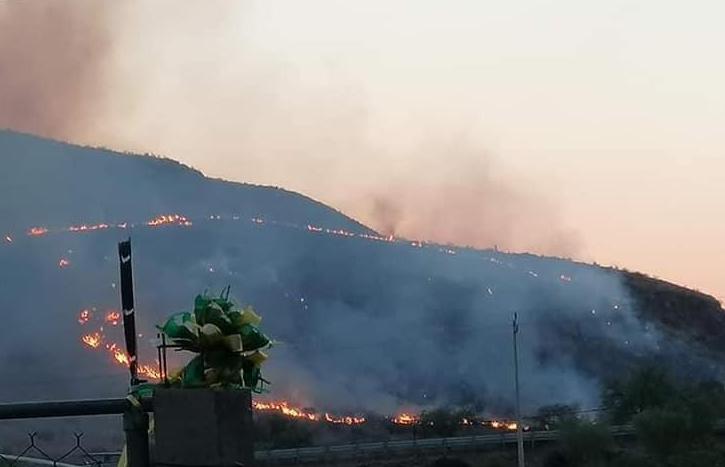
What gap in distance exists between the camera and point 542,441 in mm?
40219

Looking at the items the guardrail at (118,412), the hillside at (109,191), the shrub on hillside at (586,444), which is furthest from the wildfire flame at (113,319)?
the guardrail at (118,412)

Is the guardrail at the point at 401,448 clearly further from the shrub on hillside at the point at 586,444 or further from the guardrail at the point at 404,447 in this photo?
the shrub on hillside at the point at 586,444

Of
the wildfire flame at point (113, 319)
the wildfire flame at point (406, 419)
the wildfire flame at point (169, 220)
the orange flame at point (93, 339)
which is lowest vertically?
the wildfire flame at point (406, 419)

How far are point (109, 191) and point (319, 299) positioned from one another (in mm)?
19911

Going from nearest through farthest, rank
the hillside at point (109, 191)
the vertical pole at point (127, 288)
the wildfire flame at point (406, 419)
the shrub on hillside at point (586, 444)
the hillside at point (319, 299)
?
the vertical pole at point (127, 288)
the shrub on hillside at point (586, 444)
the wildfire flame at point (406, 419)
the hillside at point (319, 299)
the hillside at point (109, 191)

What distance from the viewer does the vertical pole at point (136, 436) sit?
2.70 m

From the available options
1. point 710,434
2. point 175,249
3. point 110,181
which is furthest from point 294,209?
point 710,434

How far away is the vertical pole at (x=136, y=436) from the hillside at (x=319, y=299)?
1964 inches

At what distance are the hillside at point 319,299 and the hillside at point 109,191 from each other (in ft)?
0.58

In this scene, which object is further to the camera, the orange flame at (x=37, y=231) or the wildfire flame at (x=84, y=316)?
the orange flame at (x=37, y=231)

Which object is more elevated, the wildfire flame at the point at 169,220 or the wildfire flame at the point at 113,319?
the wildfire flame at the point at 169,220

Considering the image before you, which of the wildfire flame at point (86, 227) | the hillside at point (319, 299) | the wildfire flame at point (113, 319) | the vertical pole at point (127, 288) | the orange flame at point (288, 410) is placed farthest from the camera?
the wildfire flame at point (86, 227)

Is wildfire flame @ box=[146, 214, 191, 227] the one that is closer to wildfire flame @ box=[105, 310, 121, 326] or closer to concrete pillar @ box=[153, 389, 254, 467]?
wildfire flame @ box=[105, 310, 121, 326]

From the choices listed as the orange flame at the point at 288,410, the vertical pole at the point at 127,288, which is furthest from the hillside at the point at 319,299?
the vertical pole at the point at 127,288
